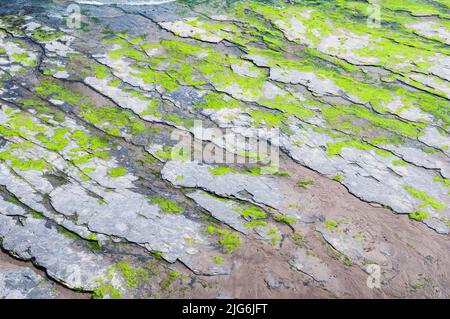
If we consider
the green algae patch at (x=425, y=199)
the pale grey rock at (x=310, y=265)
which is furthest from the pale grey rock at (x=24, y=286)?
the green algae patch at (x=425, y=199)

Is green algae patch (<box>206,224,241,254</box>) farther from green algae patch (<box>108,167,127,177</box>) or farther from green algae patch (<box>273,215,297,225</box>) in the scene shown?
green algae patch (<box>108,167,127,177</box>)

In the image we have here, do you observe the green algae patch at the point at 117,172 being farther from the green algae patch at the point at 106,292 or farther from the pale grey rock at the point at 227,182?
the green algae patch at the point at 106,292

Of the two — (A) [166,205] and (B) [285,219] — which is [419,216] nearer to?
(B) [285,219]

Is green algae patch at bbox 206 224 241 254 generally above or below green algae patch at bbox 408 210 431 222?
below

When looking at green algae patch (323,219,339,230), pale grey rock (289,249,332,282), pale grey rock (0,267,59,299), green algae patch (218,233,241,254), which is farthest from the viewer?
green algae patch (323,219,339,230)

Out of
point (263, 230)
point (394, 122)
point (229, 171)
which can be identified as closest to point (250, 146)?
point (229, 171)

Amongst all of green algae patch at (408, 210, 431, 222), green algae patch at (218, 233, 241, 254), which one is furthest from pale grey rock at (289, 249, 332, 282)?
green algae patch at (408, 210, 431, 222)

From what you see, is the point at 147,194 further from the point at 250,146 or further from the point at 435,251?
the point at 435,251

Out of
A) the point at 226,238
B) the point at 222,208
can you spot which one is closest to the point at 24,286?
the point at 226,238
